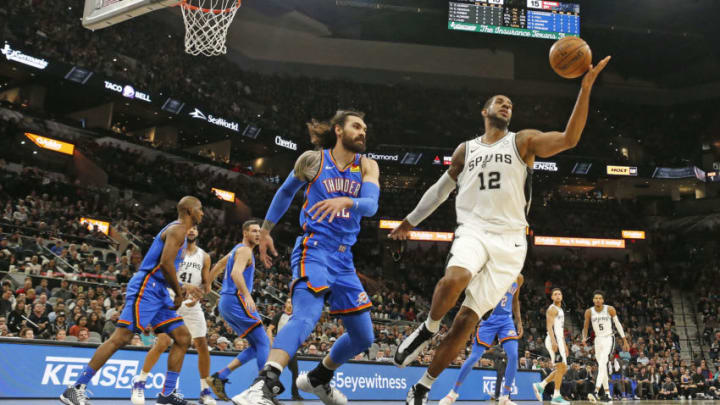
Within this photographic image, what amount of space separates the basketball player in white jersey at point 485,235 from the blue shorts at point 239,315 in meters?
2.70

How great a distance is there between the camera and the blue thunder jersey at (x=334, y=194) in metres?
4.88

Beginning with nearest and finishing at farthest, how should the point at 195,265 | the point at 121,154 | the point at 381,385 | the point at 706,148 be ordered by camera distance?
1. the point at 195,265
2. the point at 381,385
3. the point at 121,154
4. the point at 706,148

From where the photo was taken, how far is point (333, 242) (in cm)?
488

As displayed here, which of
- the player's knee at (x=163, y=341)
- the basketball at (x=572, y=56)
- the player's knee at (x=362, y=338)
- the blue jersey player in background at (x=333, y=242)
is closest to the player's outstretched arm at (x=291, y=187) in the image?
the blue jersey player in background at (x=333, y=242)

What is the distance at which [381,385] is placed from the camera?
35.6ft

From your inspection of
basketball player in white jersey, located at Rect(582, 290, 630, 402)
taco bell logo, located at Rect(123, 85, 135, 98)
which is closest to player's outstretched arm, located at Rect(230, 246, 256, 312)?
basketball player in white jersey, located at Rect(582, 290, 630, 402)

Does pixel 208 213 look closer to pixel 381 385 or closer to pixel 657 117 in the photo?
pixel 381 385

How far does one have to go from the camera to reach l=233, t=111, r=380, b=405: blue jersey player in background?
4602 millimetres

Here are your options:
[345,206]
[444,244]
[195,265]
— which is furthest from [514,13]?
[345,206]

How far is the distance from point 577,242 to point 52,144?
85.8 feet

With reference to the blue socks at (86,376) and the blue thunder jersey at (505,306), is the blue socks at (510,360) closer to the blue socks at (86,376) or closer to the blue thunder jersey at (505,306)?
the blue thunder jersey at (505,306)

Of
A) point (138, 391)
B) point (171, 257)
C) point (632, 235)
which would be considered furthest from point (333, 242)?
point (632, 235)

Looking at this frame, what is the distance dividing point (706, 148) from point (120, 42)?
110 feet

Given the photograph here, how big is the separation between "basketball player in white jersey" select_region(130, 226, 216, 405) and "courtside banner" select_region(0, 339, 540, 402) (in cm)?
72
